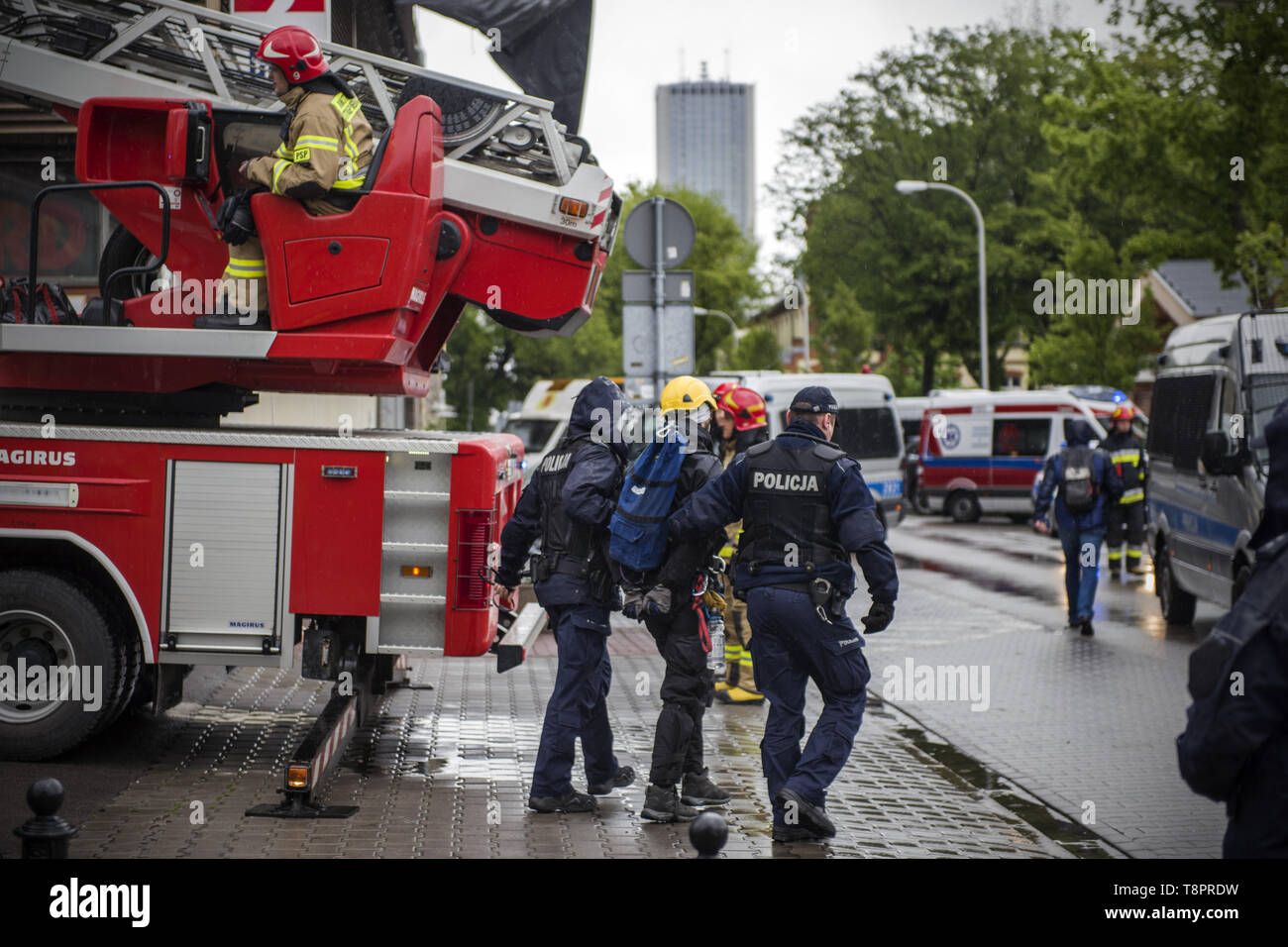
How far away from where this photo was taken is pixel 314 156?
6832 mm

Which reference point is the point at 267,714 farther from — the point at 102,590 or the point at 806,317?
the point at 806,317

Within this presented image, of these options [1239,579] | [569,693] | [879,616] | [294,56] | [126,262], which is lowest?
[569,693]

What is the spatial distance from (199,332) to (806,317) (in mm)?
54914

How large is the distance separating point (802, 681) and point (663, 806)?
2.82ft

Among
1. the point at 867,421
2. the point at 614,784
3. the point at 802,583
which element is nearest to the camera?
the point at 802,583

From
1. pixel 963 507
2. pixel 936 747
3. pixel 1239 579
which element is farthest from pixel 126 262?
pixel 963 507

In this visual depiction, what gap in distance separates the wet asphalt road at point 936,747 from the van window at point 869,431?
363 inches

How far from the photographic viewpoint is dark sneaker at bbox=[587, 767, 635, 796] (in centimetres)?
707

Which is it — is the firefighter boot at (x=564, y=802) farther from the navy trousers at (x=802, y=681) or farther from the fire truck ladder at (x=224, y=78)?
the fire truck ladder at (x=224, y=78)

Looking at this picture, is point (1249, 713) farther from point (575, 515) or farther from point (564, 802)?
point (564, 802)

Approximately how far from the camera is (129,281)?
7656 mm

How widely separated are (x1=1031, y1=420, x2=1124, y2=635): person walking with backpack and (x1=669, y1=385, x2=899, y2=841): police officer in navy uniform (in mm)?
7163

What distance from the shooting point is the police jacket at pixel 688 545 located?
6605 millimetres
